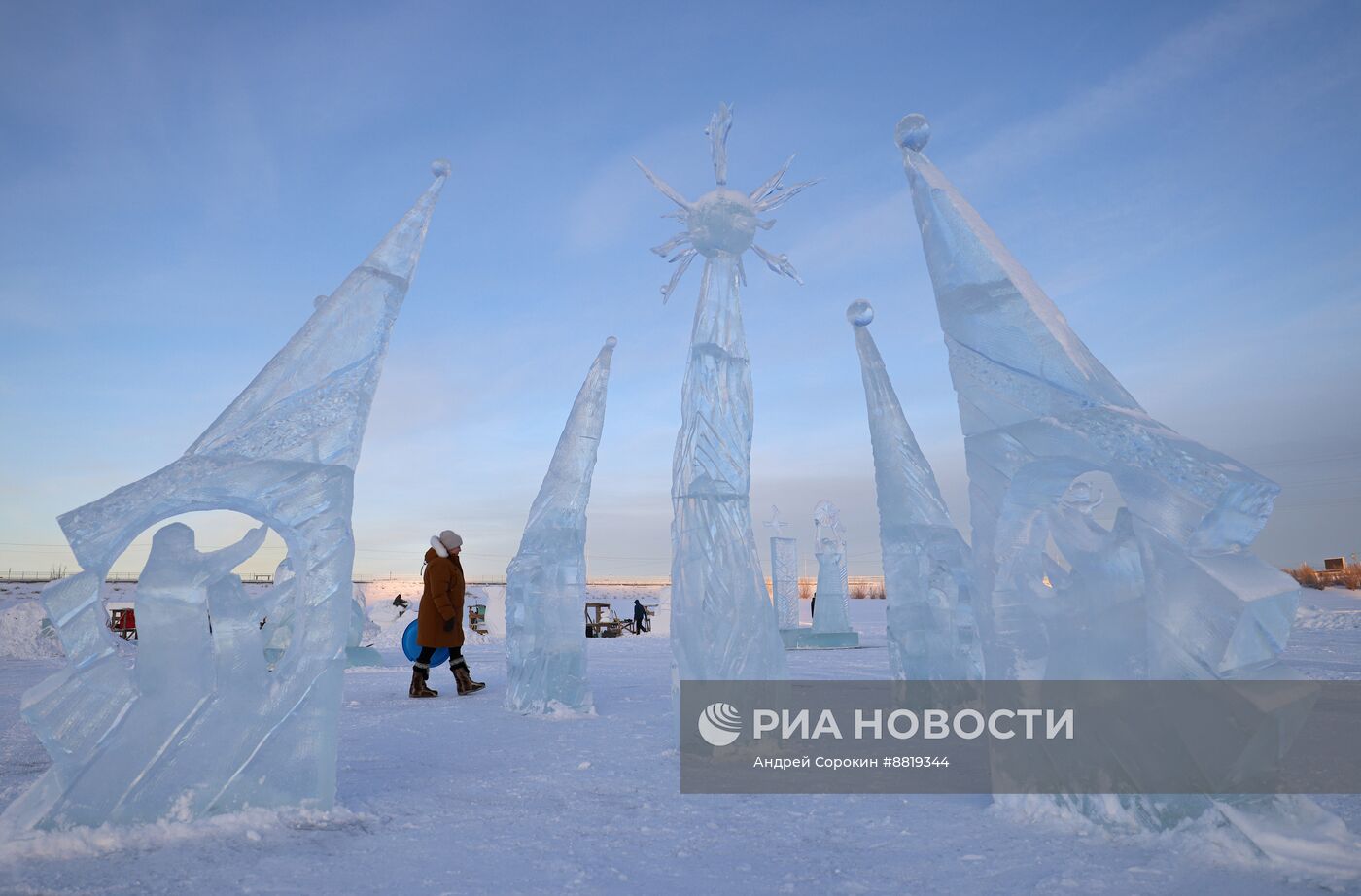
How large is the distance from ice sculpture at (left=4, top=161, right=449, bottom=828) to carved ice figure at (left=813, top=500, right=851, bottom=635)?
12.9 metres

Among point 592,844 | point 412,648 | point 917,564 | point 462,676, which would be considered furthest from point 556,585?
point 412,648

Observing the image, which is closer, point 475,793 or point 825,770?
point 475,793

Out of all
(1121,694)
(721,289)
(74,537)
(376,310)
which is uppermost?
(721,289)

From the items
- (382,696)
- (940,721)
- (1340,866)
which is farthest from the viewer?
(382,696)

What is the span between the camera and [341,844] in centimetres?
321

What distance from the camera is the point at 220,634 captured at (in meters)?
3.67

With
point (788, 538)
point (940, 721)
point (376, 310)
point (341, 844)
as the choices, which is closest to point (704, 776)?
point (341, 844)

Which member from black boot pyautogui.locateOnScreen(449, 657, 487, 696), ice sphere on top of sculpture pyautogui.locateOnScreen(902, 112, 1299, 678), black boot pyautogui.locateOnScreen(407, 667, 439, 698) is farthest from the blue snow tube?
ice sphere on top of sculpture pyautogui.locateOnScreen(902, 112, 1299, 678)

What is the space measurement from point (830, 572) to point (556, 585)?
390 inches

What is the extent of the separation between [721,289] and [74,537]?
161 inches

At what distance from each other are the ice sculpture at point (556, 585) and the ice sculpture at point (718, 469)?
5.66ft

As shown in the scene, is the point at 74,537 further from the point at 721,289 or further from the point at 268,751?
the point at 721,289

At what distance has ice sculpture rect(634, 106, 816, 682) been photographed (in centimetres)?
534
